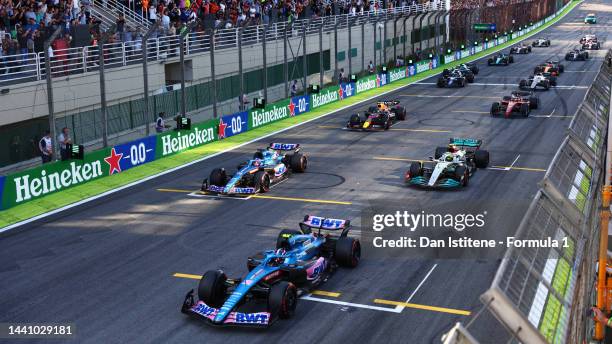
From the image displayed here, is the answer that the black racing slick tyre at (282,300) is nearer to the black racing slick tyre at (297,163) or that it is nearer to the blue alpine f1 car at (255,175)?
the blue alpine f1 car at (255,175)

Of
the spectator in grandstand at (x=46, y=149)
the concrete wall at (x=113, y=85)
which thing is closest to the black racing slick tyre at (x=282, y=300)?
the spectator in grandstand at (x=46, y=149)

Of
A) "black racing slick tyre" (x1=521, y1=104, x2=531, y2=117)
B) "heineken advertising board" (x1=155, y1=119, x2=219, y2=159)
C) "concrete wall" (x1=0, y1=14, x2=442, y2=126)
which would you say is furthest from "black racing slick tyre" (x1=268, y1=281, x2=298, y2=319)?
"black racing slick tyre" (x1=521, y1=104, x2=531, y2=117)

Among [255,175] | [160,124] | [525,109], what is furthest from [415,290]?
[525,109]

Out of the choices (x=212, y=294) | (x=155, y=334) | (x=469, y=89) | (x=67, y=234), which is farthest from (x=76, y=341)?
(x=469, y=89)

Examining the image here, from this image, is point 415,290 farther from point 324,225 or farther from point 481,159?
point 481,159

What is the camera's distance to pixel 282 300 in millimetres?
13469

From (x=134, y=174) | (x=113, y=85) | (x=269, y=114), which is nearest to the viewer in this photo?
(x=134, y=174)

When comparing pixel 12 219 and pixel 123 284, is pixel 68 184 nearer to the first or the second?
pixel 12 219

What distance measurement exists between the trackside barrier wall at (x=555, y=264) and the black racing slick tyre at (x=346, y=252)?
5.21 m

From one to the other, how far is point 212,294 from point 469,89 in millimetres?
36465

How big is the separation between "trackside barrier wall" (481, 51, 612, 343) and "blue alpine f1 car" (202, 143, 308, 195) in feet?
38.0

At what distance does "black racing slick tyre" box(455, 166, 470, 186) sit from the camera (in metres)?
23.0

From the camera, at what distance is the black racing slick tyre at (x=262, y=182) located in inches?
893

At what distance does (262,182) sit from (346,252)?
22.9 feet
